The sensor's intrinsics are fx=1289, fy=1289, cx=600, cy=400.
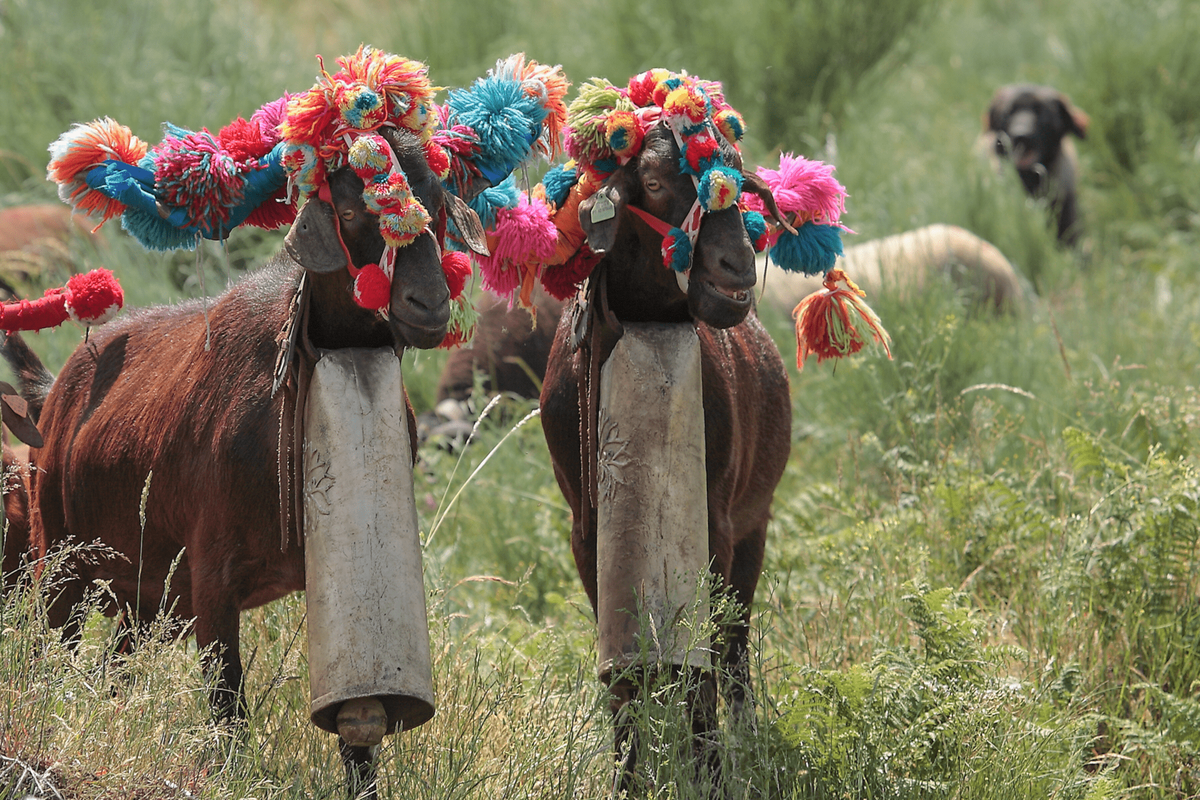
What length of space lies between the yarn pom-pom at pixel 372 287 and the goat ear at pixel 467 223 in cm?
27

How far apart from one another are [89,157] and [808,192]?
1953 mm

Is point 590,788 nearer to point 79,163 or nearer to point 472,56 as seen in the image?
point 79,163

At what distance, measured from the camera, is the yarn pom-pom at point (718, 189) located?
325 cm

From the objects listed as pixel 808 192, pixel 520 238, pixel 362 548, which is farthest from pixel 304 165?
pixel 808 192

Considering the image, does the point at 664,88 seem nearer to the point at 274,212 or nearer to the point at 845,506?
the point at 274,212

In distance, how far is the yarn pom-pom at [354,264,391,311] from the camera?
9.98ft

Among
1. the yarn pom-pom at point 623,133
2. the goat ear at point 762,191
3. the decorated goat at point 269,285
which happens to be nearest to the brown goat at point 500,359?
the decorated goat at point 269,285

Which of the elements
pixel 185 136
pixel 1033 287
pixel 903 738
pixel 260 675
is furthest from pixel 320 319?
pixel 1033 287

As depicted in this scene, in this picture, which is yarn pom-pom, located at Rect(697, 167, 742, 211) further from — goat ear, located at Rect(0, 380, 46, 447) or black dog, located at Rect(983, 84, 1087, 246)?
black dog, located at Rect(983, 84, 1087, 246)

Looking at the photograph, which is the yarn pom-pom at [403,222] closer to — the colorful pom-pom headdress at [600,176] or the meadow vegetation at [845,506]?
the colorful pom-pom headdress at [600,176]

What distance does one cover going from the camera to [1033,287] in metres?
9.26

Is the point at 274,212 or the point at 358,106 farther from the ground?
the point at 358,106

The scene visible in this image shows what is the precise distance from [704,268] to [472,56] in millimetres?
7749

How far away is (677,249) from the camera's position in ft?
10.9
